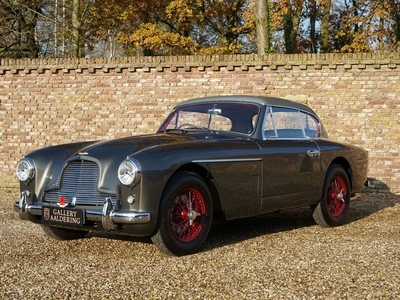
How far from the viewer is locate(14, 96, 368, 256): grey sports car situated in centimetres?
523

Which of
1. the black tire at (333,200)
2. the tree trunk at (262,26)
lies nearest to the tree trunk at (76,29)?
the tree trunk at (262,26)

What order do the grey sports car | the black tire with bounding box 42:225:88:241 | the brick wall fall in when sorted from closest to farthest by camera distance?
the grey sports car < the black tire with bounding box 42:225:88:241 < the brick wall

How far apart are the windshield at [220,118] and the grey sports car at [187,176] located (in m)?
0.01

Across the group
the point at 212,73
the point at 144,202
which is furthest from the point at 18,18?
the point at 144,202

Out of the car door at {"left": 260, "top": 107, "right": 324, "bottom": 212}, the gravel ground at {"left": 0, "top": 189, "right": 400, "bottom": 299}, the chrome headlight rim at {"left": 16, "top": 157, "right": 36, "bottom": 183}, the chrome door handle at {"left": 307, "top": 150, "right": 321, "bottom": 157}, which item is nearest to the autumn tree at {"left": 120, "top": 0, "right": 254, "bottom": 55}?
the car door at {"left": 260, "top": 107, "right": 324, "bottom": 212}

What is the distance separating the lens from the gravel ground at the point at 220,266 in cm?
427

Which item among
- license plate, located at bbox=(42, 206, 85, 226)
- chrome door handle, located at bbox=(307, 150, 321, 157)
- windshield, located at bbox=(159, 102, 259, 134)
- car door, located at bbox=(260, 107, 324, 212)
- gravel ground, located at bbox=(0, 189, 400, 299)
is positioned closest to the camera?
gravel ground, located at bbox=(0, 189, 400, 299)

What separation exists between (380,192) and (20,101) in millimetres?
8165

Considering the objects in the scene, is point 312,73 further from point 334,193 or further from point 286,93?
point 334,193

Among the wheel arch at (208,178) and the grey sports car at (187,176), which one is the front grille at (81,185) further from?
the wheel arch at (208,178)

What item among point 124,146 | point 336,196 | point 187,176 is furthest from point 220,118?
point 336,196

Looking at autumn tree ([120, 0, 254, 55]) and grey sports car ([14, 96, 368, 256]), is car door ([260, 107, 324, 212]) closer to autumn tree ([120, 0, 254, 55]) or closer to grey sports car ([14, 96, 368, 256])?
grey sports car ([14, 96, 368, 256])

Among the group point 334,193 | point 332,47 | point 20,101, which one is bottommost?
point 334,193

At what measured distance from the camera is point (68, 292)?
167 inches
